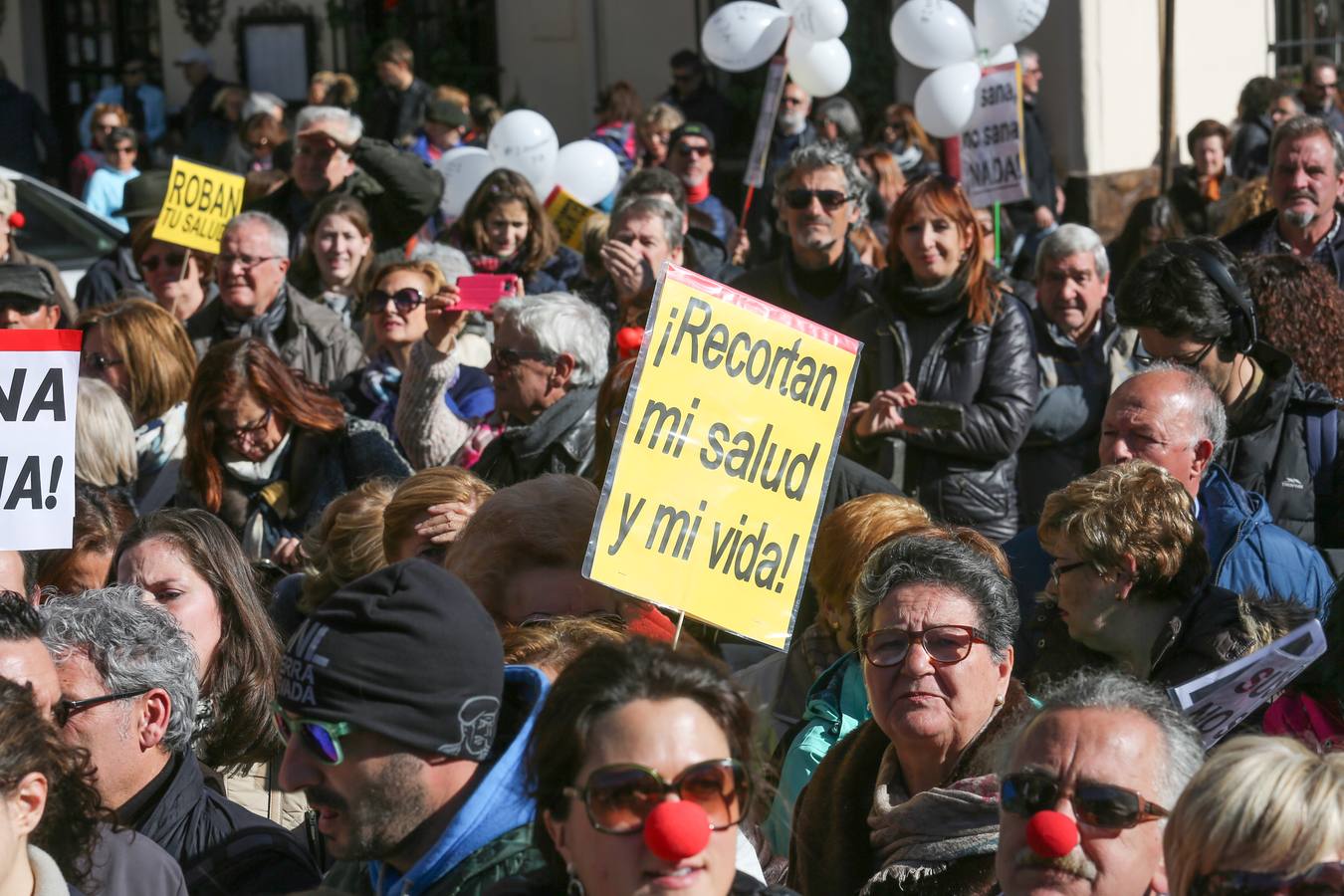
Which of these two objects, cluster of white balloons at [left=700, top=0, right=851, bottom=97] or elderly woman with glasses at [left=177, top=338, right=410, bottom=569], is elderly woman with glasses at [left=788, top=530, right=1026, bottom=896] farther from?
cluster of white balloons at [left=700, top=0, right=851, bottom=97]

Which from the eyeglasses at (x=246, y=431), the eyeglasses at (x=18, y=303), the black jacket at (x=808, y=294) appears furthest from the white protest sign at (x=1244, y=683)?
the eyeglasses at (x=18, y=303)

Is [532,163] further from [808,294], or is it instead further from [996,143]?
[808,294]

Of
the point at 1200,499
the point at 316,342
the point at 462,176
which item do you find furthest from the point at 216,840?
the point at 462,176

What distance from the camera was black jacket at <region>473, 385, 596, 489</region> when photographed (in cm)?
534

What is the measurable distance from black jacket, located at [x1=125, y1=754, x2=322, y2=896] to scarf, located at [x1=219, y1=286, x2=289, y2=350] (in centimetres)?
373

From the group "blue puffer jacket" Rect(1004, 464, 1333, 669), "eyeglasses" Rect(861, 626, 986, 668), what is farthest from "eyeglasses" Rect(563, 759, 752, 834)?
"blue puffer jacket" Rect(1004, 464, 1333, 669)

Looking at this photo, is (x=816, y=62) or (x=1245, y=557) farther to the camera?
(x=816, y=62)

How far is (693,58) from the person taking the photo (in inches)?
582

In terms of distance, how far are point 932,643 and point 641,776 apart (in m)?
1.09

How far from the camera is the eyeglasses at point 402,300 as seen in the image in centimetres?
673

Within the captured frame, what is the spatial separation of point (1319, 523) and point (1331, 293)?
28.8 inches

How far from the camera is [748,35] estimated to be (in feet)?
33.1

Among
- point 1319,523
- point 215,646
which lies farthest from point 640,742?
point 1319,523

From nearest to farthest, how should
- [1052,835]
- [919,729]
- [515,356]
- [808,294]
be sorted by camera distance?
[1052,835] → [919,729] → [515,356] → [808,294]
